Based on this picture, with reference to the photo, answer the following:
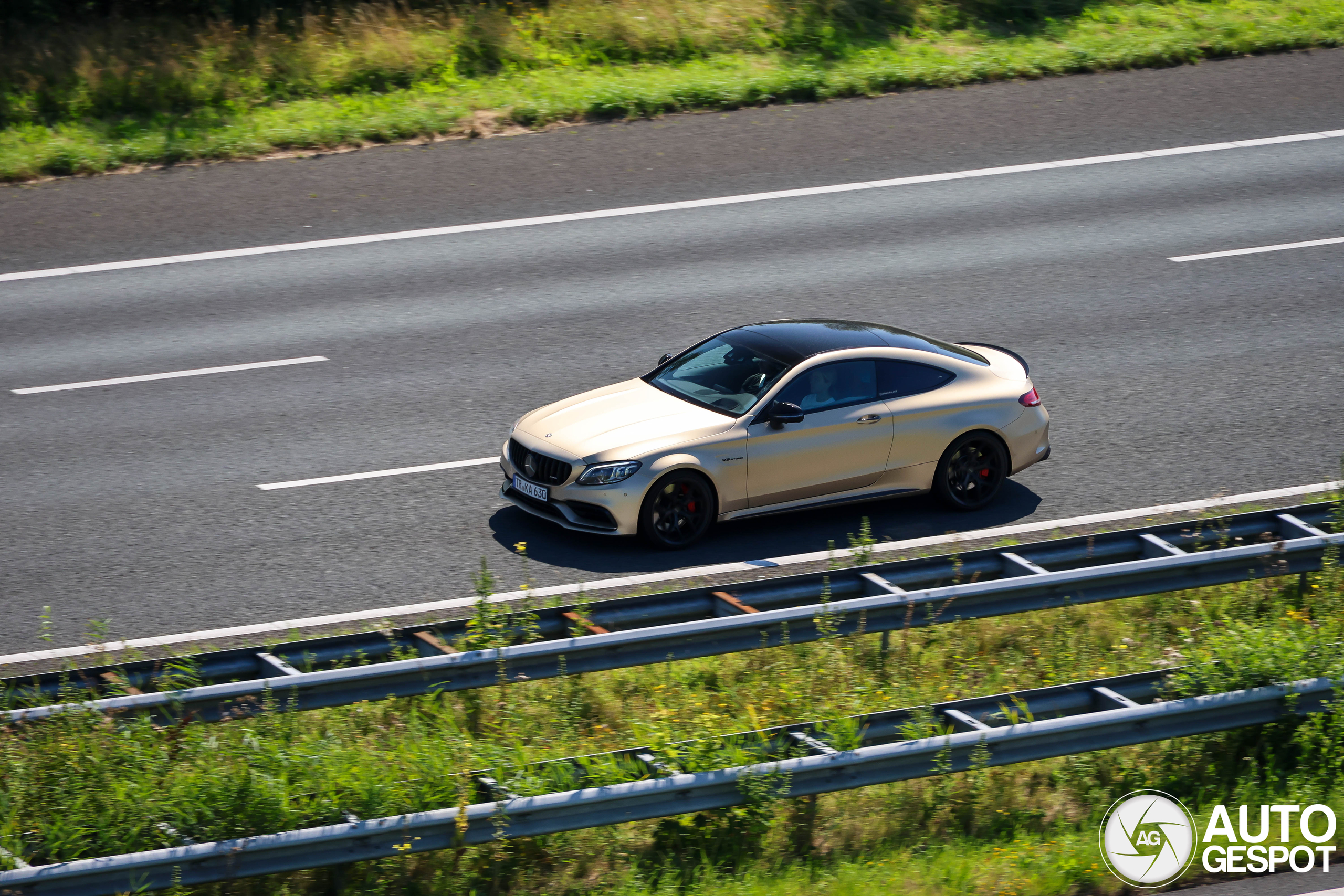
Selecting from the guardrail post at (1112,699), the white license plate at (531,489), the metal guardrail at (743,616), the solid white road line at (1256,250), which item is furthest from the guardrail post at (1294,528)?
the solid white road line at (1256,250)

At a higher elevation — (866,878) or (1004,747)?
(1004,747)

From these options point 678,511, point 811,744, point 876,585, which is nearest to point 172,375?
point 678,511

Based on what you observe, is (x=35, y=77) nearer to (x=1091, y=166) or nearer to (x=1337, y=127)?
(x=1091, y=166)

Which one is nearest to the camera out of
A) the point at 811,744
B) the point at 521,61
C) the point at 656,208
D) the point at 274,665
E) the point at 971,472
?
the point at 811,744

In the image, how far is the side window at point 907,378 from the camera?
36.0 ft

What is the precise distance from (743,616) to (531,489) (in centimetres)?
312

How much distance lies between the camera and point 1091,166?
18.5 m

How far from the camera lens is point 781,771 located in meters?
6.73

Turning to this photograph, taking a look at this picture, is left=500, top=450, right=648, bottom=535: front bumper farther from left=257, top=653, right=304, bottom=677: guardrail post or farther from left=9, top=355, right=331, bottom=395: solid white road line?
left=9, top=355, right=331, bottom=395: solid white road line

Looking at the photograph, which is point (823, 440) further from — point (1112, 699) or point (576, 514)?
point (1112, 699)

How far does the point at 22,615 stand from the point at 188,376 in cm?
427

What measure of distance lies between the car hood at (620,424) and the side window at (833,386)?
589 millimetres

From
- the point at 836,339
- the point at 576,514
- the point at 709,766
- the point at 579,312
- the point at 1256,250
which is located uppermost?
the point at 1256,250

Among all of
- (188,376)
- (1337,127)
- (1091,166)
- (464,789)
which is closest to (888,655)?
(464,789)
